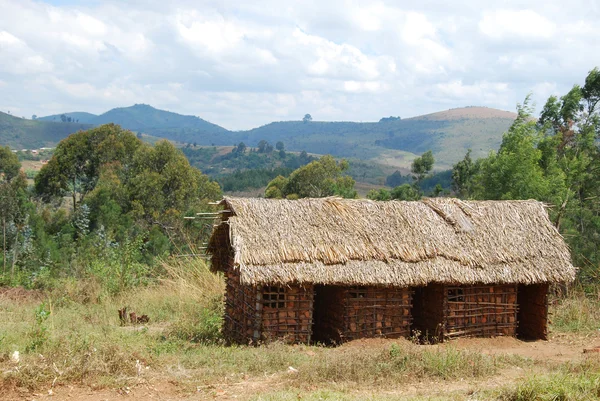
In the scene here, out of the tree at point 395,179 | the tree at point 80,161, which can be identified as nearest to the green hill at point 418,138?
the tree at point 395,179

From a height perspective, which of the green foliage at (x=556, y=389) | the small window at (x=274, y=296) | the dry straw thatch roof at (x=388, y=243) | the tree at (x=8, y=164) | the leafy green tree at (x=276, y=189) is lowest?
the green foliage at (x=556, y=389)

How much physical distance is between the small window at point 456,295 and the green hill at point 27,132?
9213 cm

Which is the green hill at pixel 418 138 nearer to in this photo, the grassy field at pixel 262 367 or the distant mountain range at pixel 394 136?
the distant mountain range at pixel 394 136

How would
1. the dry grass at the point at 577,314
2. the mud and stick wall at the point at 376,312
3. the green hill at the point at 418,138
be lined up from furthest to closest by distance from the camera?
the green hill at the point at 418,138 < the dry grass at the point at 577,314 < the mud and stick wall at the point at 376,312

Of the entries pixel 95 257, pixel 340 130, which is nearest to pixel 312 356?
pixel 95 257

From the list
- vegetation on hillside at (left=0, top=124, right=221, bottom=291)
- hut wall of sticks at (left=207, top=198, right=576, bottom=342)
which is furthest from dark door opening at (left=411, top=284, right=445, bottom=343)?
vegetation on hillside at (left=0, top=124, right=221, bottom=291)

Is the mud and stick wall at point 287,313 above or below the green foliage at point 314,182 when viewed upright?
below

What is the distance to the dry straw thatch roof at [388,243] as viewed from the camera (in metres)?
10.0

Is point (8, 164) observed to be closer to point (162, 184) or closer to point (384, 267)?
point (162, 184)

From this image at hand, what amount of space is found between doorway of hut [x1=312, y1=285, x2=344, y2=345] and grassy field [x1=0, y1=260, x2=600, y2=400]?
54 centimetres

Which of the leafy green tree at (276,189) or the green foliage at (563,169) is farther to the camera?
the leafy green tree at (276,189)

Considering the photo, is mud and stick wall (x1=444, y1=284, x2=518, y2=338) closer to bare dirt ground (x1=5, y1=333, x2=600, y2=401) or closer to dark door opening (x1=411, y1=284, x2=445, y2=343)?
dark door opening (x1=411, y1=284, x2=445, y2=343)

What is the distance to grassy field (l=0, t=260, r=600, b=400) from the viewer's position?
7383mm

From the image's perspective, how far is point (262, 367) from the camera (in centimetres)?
854
